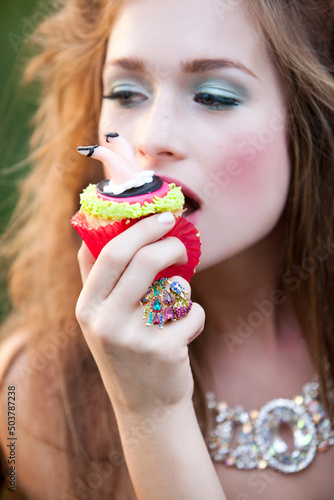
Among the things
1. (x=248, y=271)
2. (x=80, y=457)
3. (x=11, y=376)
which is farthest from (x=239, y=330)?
(x=11, y=376)

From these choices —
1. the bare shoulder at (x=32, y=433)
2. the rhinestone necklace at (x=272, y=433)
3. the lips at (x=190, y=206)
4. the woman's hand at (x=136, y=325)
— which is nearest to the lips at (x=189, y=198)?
the lips at (x=190, y=206)

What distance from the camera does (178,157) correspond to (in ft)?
4.79

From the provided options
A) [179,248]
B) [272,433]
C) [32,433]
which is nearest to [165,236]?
[179,248]

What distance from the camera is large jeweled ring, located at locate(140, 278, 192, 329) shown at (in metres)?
1.21

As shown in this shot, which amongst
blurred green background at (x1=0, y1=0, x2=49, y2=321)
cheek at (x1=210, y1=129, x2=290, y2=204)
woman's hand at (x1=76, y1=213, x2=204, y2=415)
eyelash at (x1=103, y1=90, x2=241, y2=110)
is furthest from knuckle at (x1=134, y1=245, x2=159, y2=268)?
blurred green background at (x1=0, y1=0, x2=49, y2=321)

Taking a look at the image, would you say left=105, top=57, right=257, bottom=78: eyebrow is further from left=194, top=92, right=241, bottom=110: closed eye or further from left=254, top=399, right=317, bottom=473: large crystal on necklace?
left=254, top=399, right=317, bottom=473: large crystal on necklace

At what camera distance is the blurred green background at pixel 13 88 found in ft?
7.52

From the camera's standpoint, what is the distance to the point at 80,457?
1.83 metres

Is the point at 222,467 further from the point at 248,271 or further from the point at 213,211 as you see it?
the point at 213,211

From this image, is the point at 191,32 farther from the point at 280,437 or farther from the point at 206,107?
the point at 280,437

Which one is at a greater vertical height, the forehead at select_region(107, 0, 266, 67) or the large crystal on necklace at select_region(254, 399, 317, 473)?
the forehead at select_region(107, 0, 266, 67)

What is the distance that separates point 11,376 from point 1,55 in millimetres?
2116

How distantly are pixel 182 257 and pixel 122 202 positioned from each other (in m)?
0.20

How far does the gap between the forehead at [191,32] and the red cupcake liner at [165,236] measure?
20.0 inches
